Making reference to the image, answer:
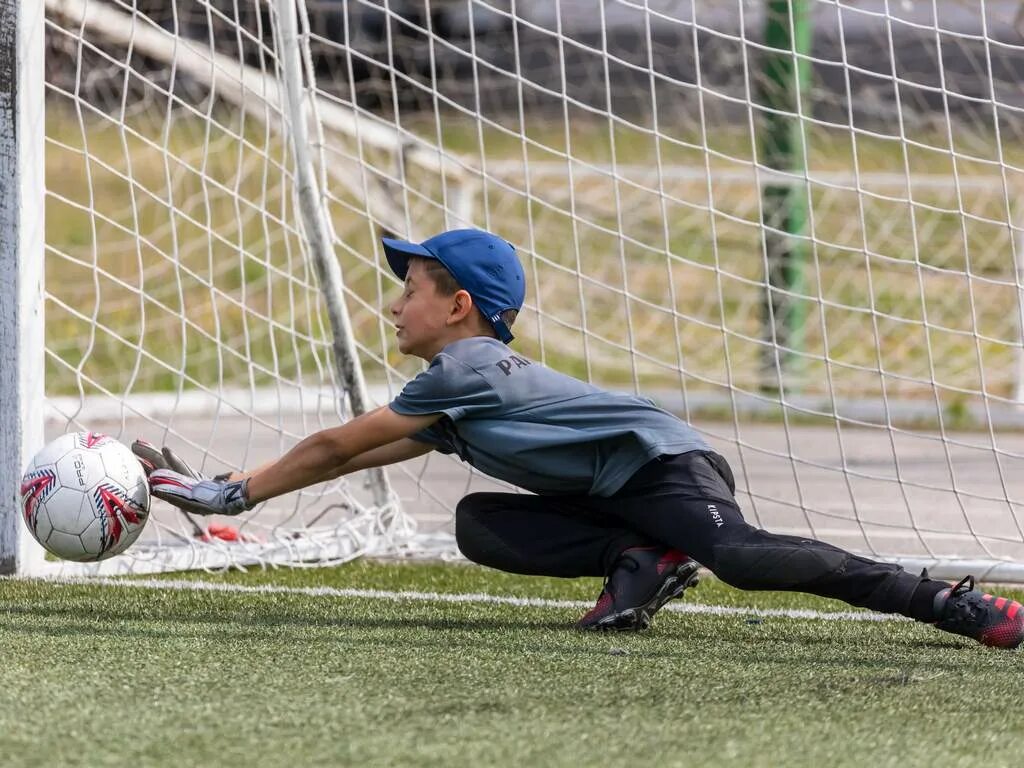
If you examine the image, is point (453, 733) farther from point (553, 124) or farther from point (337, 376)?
point (553, 124)

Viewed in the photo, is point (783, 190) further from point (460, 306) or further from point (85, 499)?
point (85, 499)

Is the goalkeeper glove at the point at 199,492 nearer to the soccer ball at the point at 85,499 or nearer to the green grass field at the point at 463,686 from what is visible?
the soccer ball at the point at 85,499

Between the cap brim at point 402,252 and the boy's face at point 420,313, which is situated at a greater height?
the cap brim at point 402,252

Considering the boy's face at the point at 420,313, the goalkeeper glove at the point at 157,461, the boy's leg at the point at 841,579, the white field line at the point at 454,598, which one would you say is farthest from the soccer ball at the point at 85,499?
the boy's leg at the point at 841,579

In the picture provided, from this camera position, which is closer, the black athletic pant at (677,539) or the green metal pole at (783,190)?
the black athletic pant at (677,539)

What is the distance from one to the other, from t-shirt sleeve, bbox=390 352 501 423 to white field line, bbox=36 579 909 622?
0.68m

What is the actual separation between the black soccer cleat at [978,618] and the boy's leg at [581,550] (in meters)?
0.55

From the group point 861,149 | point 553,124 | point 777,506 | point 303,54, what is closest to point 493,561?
point 303,54

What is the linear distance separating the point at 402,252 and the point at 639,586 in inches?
36.5

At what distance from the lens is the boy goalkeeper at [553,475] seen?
10.8 feet

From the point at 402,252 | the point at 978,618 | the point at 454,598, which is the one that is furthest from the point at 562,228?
the point at 978,618

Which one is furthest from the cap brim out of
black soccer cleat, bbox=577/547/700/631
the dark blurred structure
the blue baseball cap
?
the dark blurred structure

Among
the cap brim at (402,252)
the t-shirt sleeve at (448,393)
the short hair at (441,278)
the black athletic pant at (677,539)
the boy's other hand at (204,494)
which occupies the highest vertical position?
the cap brim at (402,252)

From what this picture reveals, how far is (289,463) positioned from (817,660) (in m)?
1.20
